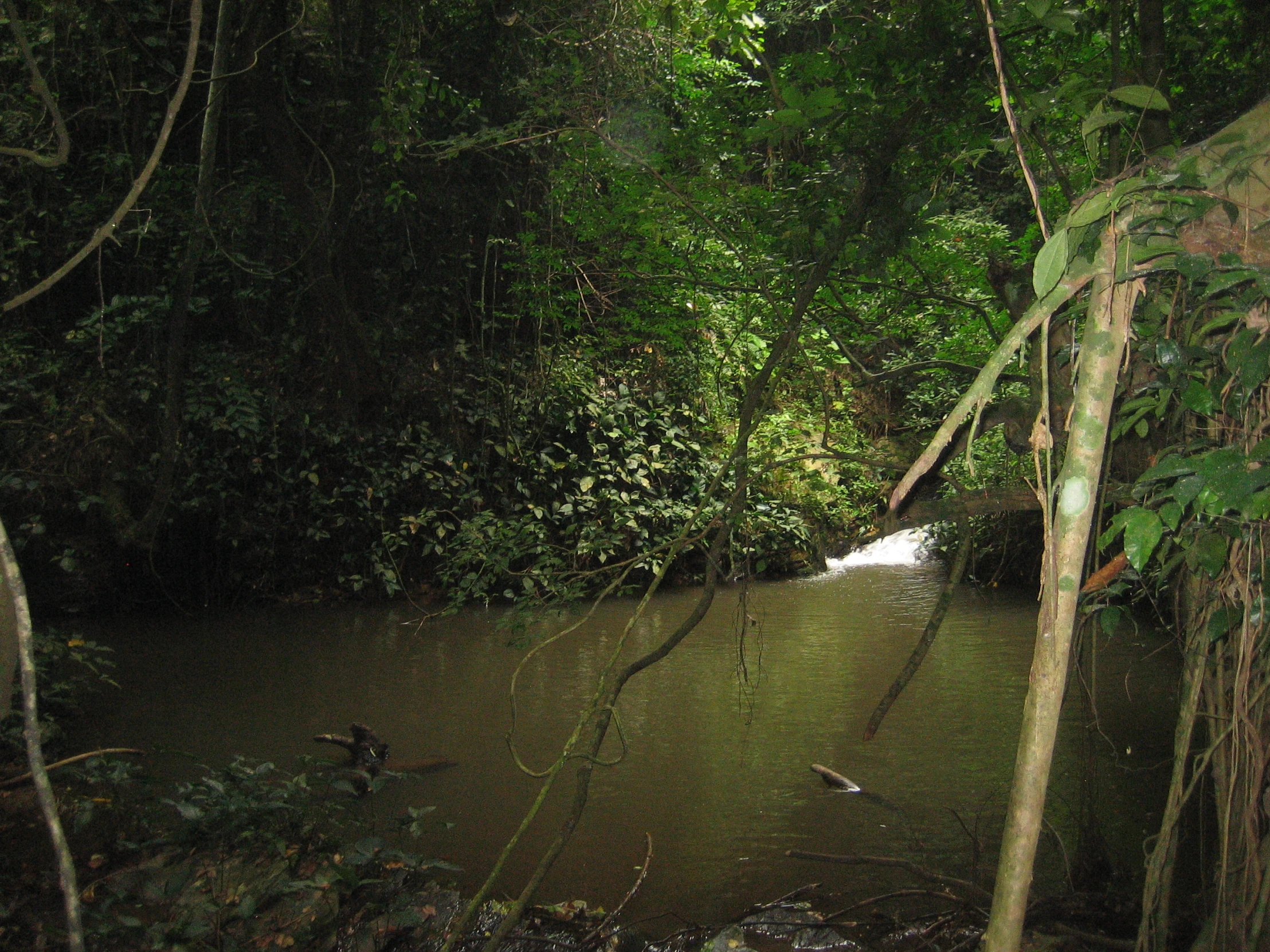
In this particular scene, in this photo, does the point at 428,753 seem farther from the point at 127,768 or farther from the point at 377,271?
the point at 377,271

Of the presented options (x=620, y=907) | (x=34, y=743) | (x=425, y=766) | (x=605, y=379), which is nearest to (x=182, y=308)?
(x=425, y=766)

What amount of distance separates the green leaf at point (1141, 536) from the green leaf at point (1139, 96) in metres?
0.71

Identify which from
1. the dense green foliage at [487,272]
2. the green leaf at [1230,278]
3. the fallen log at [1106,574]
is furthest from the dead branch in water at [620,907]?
the green leaf at [1230,278]

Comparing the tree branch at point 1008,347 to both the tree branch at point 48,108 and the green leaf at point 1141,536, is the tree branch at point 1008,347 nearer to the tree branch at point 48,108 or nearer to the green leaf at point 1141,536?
the green leaf at point 1141,536

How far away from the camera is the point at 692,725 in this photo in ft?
17.5

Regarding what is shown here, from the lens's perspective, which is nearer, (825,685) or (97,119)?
(825,685)

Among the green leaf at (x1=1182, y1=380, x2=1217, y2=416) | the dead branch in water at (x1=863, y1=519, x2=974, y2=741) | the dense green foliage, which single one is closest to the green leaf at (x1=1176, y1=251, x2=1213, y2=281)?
the green leaf at (x1=1182, y1=380, x2=1217, y2=416)

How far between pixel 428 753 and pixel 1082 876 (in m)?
3.09

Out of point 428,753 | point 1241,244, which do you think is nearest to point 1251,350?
point 1241,244

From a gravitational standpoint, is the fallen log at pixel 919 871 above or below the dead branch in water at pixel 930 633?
below

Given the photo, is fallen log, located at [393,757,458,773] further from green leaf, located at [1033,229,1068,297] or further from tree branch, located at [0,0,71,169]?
green leaf, located at [1033,229,1068,297]

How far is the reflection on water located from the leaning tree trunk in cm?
250

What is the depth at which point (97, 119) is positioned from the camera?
759 cm

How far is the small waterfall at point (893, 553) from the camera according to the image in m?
10.1
